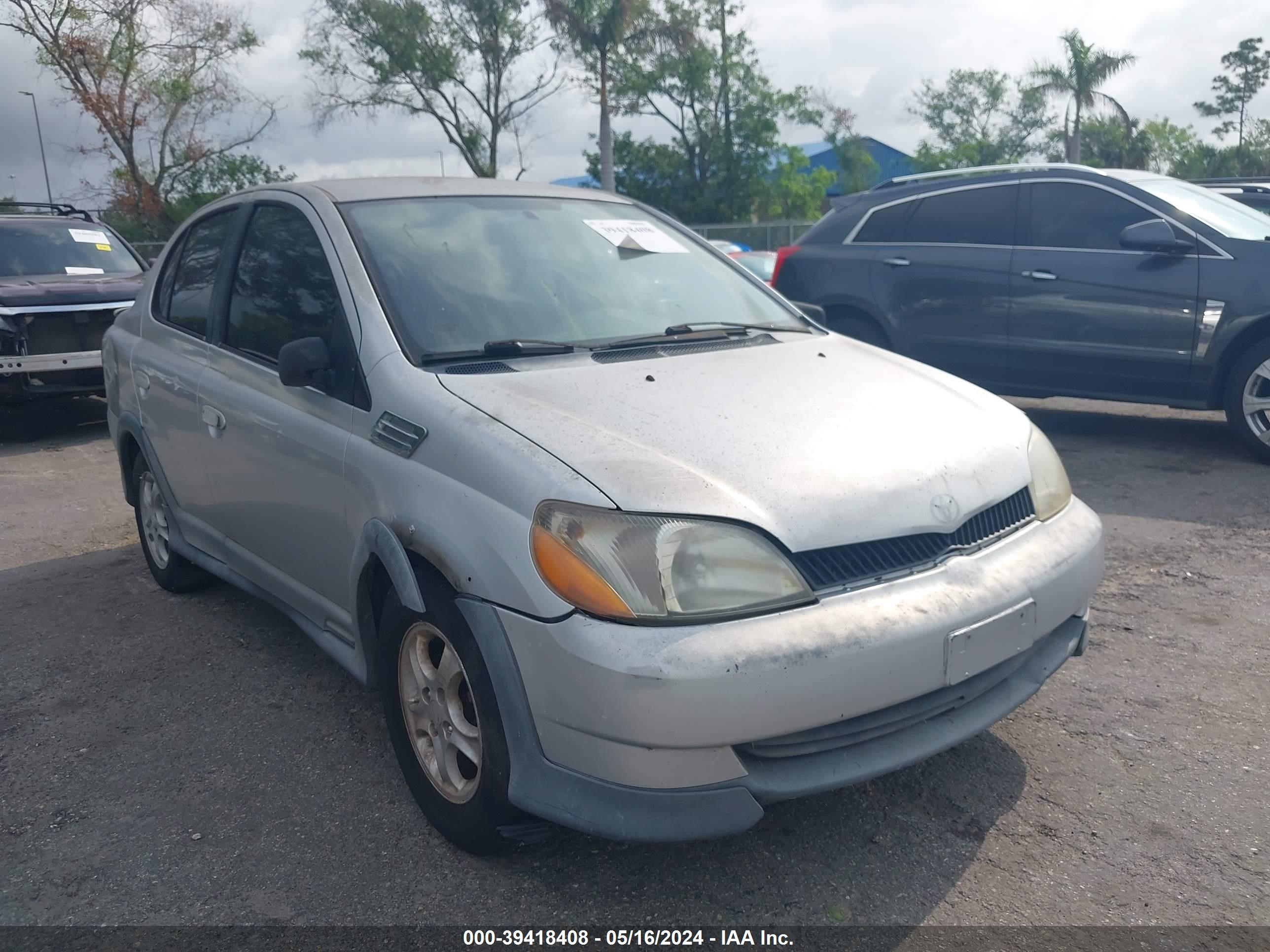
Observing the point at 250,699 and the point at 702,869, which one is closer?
the point at 702,869

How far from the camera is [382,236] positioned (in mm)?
3396

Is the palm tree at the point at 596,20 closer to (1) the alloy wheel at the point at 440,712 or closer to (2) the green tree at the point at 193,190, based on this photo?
(2) the green tree at the point at 193,190

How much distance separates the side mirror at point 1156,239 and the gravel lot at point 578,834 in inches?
106

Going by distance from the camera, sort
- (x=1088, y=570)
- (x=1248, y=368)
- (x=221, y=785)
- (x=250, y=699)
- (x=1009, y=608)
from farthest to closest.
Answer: (x=1248, y=368), (x=250, y=699), (x=221, y=785), (x=1088, y=570), (x=1009, y=608)

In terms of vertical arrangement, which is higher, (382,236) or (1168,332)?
(382,236)

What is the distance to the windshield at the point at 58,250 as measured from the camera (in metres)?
9.65

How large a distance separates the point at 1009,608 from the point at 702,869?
3.13ft

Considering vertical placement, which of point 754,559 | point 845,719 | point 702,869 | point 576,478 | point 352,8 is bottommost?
point 702,869

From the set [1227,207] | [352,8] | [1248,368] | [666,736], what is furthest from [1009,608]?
[352,8]

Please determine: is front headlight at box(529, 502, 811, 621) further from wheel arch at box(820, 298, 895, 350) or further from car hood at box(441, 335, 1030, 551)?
wheel arch at box(820, 298, 895, 350)

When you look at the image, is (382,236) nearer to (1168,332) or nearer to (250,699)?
(250,699)

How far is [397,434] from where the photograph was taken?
2869 millimetres

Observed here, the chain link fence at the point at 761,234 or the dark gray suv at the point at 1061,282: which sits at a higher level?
the chain link fence at the point at 761,234

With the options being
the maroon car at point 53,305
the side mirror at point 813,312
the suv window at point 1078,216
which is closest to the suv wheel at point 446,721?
the side mirror at point 813,312
